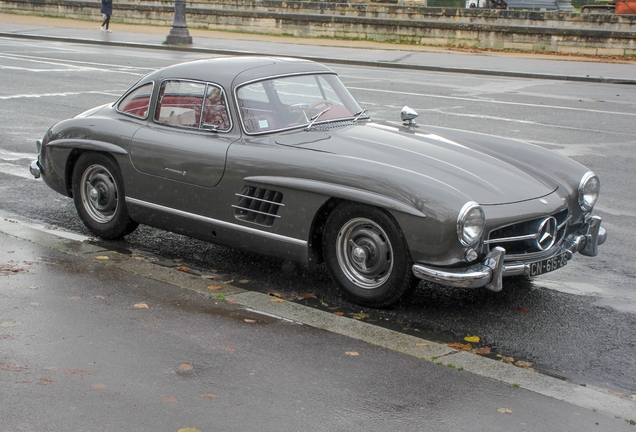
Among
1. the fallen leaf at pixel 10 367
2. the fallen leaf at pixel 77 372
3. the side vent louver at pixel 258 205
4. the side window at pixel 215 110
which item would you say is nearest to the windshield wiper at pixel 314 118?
the side window at pixel 215 110

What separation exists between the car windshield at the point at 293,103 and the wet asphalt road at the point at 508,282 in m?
1.12

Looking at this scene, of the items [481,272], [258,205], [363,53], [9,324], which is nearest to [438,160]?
[481,272]

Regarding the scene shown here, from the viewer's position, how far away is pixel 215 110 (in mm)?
6344

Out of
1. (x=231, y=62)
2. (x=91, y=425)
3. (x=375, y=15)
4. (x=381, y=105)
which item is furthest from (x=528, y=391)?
(x=375, y=15)

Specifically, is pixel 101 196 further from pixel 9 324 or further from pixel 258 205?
pixel 9 324

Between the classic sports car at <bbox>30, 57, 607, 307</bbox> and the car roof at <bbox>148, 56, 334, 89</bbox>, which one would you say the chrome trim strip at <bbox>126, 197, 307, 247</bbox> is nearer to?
the classic sports car at <bbox>30, 57, 607, 307</bbox>

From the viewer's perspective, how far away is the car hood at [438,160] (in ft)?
17.7

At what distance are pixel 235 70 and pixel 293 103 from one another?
0.50m

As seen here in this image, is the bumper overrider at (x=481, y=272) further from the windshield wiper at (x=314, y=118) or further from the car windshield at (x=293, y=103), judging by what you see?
the car windshield at (x=293, y=103)

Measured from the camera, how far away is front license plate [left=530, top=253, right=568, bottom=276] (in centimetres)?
530

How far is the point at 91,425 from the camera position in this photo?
3.84 meters

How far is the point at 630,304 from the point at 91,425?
371cm

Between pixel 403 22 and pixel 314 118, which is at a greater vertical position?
pixel 403 22

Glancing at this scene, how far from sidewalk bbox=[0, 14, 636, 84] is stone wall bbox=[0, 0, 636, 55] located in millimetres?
1083
